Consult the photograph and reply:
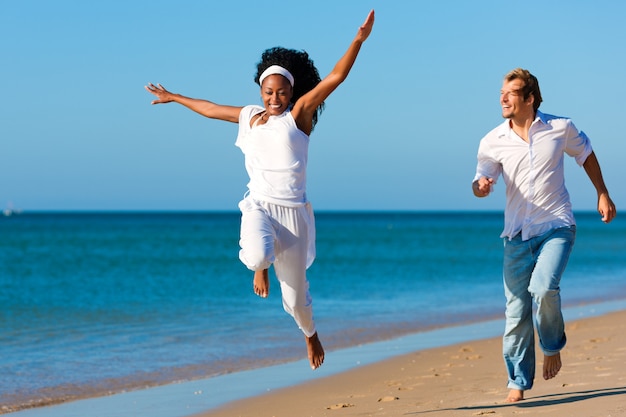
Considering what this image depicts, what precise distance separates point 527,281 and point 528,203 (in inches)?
20.1

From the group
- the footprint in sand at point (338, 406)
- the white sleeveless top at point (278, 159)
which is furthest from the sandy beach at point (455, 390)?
the white sleeveless top at point (278, 159)

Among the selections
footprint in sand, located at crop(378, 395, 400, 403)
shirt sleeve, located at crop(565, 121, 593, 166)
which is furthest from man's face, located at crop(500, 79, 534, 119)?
footprint in sand, located at crop(378, 395, 400, 403)

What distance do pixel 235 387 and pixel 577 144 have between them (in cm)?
401

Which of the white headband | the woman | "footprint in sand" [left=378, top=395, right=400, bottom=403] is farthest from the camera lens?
"footprint in sand" [left=378, top=395, right=400, bottom=403]

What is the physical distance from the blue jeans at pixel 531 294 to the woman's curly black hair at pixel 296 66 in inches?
65.1

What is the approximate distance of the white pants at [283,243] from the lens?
18.5ft

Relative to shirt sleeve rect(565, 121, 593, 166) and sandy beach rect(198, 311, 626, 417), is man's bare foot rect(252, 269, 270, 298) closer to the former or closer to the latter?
sandy beach rect(198, 311, 626, 417)

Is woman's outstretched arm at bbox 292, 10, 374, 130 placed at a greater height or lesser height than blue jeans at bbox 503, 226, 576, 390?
greater

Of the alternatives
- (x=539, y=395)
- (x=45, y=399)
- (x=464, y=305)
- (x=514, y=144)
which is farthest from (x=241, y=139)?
(x=464, y=305)

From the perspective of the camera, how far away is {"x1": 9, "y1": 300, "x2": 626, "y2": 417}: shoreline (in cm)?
746

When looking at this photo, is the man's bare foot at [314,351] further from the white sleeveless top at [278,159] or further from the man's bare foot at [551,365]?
the man's bare foot at [551,365]

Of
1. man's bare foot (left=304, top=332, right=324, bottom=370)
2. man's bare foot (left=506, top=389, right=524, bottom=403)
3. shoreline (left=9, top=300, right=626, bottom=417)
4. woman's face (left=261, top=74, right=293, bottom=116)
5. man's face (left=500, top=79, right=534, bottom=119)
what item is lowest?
man's bare foot (left=506, top=389, right=524, bottom=403)

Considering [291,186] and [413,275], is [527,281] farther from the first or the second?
[413,275]

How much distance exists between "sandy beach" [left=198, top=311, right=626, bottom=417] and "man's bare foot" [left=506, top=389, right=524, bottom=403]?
2.2 inches
